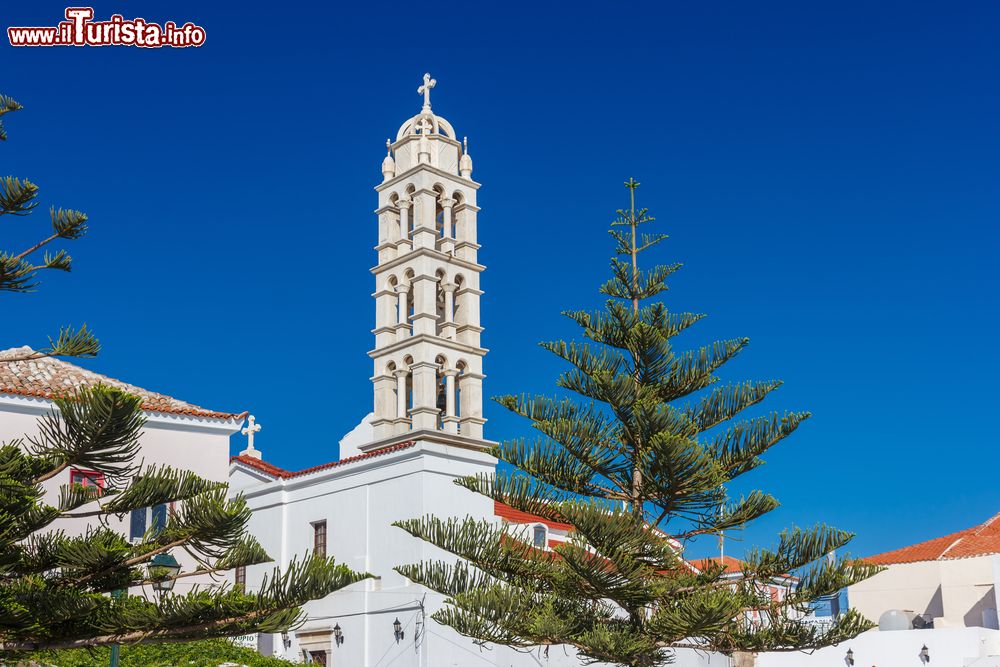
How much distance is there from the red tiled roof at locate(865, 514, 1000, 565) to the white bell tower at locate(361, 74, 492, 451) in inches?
461

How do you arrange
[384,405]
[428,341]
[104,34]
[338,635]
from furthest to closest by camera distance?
[384,405] < [428,341] < [338,635] < [104,34]

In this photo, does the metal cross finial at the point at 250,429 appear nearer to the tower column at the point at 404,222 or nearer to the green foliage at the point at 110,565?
the tower column at the point at 404,222

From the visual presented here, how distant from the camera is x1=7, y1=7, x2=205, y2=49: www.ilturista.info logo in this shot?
1153cm

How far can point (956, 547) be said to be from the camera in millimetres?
26609

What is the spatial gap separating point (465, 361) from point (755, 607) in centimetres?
1983

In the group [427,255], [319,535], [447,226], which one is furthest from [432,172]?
[319,535]

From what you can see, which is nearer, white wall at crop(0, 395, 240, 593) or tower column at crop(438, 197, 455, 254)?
white wall at crop(0, 395, 240, 593)

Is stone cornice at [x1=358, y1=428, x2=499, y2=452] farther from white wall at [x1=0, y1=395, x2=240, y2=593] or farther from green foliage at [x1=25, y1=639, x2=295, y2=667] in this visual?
green foliage at [x1=25, y1=639, x2=295, y2=667]

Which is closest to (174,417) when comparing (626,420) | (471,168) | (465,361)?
(626,420)

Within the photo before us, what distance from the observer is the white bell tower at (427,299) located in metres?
29.3

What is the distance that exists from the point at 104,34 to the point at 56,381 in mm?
6578

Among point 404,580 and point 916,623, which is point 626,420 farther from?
point 916,623

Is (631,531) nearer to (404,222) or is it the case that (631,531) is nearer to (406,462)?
(406,462)

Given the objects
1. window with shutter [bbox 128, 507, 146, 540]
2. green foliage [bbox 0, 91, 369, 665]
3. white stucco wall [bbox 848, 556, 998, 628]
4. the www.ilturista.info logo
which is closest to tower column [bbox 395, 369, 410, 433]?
white stucco wall [bbox 848, 556, 998, 628]
